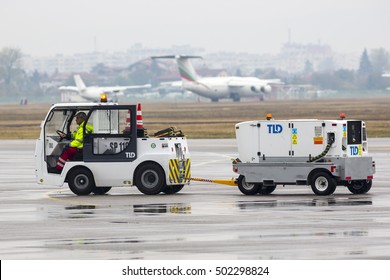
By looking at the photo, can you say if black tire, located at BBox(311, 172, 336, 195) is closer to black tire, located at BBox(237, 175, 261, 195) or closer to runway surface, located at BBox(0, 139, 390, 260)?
runway surface, located at BBox(0, 139, 390, 260)

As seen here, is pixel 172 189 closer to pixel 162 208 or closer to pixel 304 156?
pixel 304 156

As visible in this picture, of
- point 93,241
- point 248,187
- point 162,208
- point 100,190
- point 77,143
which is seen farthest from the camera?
point 100,190

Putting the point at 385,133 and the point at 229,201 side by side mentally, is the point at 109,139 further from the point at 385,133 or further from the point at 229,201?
the point at 385,133

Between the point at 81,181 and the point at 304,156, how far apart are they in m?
5.75

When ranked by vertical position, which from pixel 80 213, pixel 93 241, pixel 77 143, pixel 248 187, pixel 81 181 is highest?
pixel 77 143

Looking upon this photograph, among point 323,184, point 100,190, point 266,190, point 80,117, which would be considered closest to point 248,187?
point 266,190

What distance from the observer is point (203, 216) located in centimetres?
2392

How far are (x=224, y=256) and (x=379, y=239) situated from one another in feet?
11.0

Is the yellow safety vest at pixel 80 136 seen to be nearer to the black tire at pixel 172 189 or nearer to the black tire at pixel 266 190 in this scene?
the black tire at pixel 172 189

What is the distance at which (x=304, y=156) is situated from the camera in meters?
29.3

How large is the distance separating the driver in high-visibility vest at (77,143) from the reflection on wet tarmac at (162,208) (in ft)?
12.7

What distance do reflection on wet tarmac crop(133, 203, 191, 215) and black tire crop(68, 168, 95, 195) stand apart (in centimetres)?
330

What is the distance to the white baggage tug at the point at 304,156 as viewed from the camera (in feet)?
94.0

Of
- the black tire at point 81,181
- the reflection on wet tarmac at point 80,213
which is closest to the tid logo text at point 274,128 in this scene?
the black tire at point 81,181
